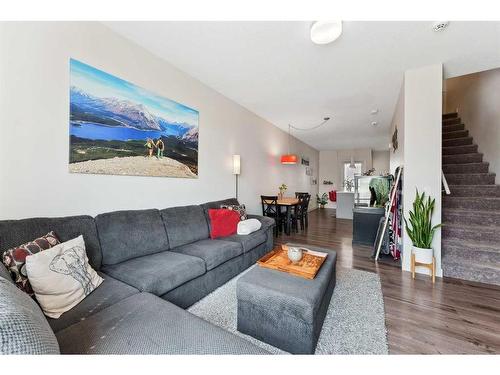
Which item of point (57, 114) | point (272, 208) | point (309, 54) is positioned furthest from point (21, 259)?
point (272, 208)

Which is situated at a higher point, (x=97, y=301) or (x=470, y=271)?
(x=97, y=301)

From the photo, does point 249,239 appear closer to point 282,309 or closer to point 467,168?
point 282,309

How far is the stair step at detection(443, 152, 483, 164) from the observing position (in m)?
3.75

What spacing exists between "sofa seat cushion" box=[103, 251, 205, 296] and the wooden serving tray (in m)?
0.62

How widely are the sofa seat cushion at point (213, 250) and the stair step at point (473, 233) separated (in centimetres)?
276

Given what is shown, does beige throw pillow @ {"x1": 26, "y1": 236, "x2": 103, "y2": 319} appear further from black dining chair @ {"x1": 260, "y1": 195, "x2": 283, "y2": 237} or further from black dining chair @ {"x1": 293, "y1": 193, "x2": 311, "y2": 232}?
black dining chair @ {"x1": 293, "y1": 193, "x2": 311, "y2": 232}

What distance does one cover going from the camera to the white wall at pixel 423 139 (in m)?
2.63

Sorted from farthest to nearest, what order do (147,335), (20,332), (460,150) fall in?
(460,150)
(147,335)
(20,332)

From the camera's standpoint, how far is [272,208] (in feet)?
15.5

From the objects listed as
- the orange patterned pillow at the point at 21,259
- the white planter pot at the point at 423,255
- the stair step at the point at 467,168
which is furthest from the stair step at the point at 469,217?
the orange patterned pillow at the point at 21,259

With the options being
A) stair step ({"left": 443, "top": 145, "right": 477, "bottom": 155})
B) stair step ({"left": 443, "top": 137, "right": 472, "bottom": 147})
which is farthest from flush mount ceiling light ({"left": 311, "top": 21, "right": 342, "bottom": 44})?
stair step ({"left": 443, "top": 137, "right": 472, "bottom": 147})

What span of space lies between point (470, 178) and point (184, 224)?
4481 mm
